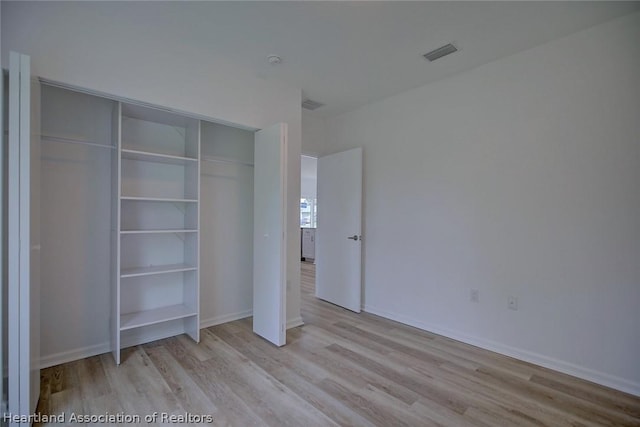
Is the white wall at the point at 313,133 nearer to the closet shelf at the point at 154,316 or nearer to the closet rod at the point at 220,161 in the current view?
the closet rod at the point at 220,161

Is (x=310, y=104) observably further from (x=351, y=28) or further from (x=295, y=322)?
(x=295, y=322)

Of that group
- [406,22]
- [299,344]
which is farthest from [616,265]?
[299,344]

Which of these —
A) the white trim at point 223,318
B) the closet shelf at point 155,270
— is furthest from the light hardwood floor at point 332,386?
the closet shelf at point 155,270

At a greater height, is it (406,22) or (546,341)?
(406,22)

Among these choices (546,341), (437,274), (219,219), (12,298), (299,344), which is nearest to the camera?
(12,298)

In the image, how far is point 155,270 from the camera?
2777mm

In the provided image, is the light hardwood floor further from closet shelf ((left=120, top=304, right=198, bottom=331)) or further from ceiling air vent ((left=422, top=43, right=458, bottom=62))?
ceiling air vent ((left=422, top=43, right=458, bottom=62))

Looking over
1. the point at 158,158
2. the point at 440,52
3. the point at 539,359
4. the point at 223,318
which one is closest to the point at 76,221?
the point at 158,158

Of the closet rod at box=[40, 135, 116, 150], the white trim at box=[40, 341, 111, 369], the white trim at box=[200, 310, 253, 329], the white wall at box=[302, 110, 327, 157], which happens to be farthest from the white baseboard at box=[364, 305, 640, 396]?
the closet rod at box=[40, 135, 116, 150]

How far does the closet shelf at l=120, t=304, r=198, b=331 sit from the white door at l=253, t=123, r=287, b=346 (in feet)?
2.21

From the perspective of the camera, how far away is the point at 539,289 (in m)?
2.57

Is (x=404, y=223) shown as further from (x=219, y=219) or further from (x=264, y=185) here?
(x=219, y=219)

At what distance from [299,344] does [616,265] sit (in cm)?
260

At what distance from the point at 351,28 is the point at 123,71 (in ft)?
5.76
